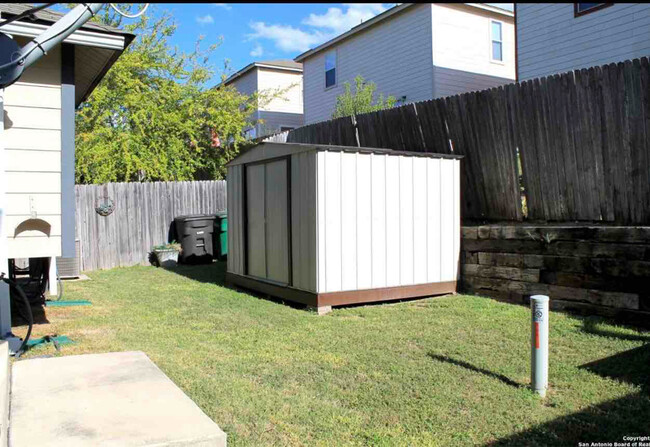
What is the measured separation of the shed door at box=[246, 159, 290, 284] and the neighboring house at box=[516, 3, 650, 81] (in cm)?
672

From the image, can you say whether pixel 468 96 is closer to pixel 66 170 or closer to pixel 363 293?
pixel 363 293

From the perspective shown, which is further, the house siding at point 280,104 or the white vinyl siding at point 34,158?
the house siding at point 280,104

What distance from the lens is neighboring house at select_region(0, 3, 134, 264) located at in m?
5.28

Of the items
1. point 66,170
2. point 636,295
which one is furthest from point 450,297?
point 66,170

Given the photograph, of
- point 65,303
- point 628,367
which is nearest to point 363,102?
point 65,303

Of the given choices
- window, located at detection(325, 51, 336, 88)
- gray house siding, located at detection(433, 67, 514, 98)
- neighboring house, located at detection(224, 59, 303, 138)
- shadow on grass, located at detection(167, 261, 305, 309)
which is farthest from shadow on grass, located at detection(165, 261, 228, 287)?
neighboring house, located at detection(224, 59, 303, 138)

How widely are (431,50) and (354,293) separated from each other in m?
9.98

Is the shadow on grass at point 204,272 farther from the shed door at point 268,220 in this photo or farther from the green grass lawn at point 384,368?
the green grass lawn at point 384,368

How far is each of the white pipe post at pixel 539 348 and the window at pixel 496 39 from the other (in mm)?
14146

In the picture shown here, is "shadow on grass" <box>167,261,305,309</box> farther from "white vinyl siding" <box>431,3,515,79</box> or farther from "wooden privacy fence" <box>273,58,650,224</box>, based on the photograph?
"white vinyl siding" <box>431,3,515,79</box>

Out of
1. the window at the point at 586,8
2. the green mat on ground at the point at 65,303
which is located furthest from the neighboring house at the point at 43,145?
the window at the point at 586,8

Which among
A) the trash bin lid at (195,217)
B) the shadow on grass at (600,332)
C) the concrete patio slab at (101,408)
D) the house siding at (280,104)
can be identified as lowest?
the shadow on grass at (600,332)

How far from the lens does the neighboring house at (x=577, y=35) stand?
10.5m

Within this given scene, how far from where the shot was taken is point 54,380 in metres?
3.82
